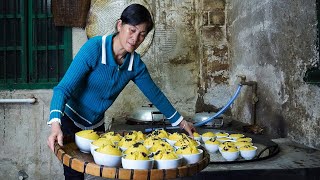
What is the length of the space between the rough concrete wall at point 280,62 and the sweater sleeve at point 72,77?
4.39 ft

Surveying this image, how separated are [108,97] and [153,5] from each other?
2128 millimetres

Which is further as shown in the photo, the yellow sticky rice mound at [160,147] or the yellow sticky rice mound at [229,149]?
the yellow sticky rice mound at [229,149]

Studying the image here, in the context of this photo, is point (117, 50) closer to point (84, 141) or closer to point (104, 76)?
point (104, 76)

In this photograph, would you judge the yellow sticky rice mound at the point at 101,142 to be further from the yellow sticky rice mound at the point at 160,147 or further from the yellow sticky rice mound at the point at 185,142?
the yellow sticky rice mound at the point at 185,142

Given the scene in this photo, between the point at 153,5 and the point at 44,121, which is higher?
the point at 153,5

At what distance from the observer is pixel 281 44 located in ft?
8.64

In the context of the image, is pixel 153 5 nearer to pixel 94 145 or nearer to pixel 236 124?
pixel 236 124

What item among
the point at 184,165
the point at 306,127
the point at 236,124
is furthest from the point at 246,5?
the point at 184,165

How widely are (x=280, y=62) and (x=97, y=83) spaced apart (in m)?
1.41

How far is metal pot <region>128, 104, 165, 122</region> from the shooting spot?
3328mm

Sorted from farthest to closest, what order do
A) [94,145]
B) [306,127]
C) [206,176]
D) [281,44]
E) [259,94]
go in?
[259,94], [281,44], [306,127], [206,176], [94,145]

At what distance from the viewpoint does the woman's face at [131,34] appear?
1.95 metres

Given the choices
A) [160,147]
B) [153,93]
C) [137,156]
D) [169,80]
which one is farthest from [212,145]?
[169,80]

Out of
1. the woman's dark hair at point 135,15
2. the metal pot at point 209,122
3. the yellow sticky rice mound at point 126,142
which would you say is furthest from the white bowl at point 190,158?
the metal pot at point 209,122
